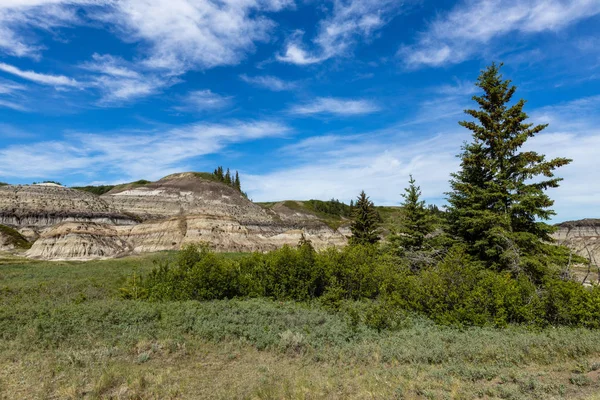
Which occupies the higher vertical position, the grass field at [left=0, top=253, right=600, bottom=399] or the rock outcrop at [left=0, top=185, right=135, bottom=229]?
the rock outcrop at [left=0, top=185, right=135, bottom=229]

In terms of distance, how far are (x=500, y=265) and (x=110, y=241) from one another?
5907 cm

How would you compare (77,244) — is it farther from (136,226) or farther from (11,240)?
(11,240)

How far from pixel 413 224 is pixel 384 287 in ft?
37.9

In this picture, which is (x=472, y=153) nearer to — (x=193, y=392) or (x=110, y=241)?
(x=193, y=392)

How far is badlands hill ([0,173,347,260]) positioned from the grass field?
41226 mm

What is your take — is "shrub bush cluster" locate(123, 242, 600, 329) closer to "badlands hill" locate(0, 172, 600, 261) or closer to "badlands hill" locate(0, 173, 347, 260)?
"badlands hill" locate(0, 172, 600, 261)

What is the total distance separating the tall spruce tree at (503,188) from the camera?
16.9 metres

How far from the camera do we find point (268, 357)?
10.6m

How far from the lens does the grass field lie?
25.8 ft

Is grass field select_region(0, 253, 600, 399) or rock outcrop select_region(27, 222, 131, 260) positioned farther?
rock outcrop select_region(27, 222, 131, 260)

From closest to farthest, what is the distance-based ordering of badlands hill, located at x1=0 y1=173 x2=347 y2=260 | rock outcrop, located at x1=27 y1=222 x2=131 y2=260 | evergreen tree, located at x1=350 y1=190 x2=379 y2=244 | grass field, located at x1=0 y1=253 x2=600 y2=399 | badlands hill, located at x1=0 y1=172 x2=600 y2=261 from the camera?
grass field, located at x1=0 y1=253 x2=600 y2=399 → evergreen tree, located at x1=350 y1=190 x2=379 y2=244 → rock outcrop, located at x1=27 y1=222 x2=131 y2=260 → badlands hill, located at x1=0 y1=172 x2=600 y2=261 → badlands hill, located at x1=0 y1=173 x2=347 y2=260

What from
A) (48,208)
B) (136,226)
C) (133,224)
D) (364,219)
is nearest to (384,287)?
(364,219)

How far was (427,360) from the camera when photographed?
9.48 meters

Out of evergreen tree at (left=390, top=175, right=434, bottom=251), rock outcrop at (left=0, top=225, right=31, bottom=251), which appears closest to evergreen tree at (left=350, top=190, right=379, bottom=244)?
evergreen tree at (left=390, top=175, right=434, bottom=251)
